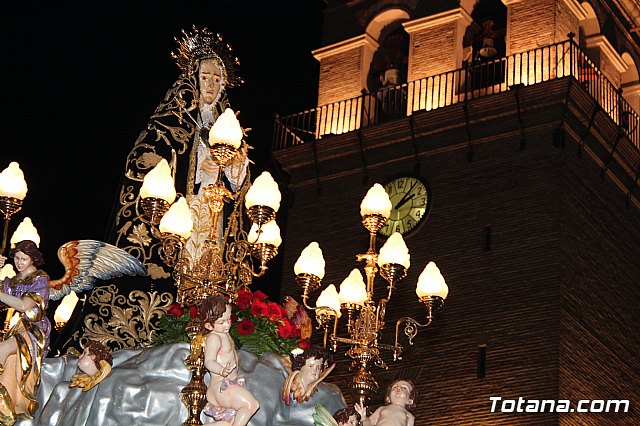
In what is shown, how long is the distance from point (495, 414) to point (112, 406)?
478 inches

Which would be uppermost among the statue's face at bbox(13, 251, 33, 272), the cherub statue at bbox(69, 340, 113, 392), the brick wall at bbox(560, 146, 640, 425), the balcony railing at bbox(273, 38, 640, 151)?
the balcony railing at bbox(273, 38, 640, 151)

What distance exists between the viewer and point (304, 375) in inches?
523

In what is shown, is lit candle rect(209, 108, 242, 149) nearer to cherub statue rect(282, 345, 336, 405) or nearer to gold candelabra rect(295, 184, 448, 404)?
cherub statue rect(282, 345, 336, 405)

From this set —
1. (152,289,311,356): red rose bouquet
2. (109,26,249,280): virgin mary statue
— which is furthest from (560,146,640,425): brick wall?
(152,289,311,356): red rose bouquet

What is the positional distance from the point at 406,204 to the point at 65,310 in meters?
12.4

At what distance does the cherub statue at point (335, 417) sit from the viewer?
13125 mm

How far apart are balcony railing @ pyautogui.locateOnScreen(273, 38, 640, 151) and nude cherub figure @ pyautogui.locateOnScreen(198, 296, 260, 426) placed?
14.8 m

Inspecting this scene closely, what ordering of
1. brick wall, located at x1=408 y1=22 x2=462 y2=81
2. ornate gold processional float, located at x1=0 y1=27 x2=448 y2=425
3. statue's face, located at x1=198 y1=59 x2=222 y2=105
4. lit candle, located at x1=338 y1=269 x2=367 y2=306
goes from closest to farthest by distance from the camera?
ornate gold processional float, located at x1=0 y1=27 x2=448 y2=425, statue's face, located at x1=198 y1=59 x2=222 y2=105, lit candle, located at x1=338 y1=269 x2=367 y2=306, brick wall, located at x1=408 y1=22 x2=462 y2=81

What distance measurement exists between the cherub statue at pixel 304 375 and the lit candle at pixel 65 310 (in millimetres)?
3008

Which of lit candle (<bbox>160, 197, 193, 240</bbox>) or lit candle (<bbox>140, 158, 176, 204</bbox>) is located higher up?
lit candle (<bbox>140, 158, 176, 204</bbox>)

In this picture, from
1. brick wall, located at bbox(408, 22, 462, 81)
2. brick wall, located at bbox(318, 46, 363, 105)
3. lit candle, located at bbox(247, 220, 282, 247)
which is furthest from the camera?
brick wall, located at bbox(318, 46, 363, 105)

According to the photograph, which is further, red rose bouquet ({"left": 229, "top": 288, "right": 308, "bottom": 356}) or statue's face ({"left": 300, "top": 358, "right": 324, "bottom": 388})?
red rose bouquet ({"left": 229, "top": 288, "right": 308, "bottom": 356})

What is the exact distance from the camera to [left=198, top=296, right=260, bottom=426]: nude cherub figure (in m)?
12.1

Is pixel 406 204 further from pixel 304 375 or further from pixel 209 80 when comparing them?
pixel 304 375
